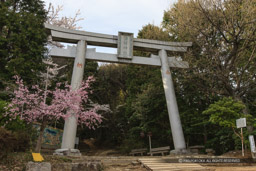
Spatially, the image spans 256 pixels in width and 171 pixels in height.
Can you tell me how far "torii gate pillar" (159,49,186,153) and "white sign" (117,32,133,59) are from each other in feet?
5.84

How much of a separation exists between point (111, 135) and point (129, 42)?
9.37 meters

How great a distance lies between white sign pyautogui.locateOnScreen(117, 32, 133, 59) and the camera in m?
10.6

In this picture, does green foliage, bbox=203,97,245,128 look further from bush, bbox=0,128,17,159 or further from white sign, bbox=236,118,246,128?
bush, bbox=0,128,17,159

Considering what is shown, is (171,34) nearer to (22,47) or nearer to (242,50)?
(242,50)

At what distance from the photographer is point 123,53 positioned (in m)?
10.6

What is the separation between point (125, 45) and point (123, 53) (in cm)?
47

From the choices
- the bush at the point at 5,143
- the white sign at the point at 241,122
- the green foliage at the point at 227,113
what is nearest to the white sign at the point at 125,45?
the green foliage at the point at 227,113

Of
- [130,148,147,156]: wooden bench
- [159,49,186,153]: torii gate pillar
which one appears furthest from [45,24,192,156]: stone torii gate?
[130,148,147,156]: wooden bench

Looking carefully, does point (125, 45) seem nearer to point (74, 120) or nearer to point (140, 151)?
point (74, 120)

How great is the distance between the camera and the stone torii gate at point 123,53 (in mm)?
9768

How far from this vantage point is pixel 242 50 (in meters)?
9.81

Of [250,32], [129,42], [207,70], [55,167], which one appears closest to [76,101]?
[55,167]

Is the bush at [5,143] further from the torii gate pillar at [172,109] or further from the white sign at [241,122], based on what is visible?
the white sign at [241,122]

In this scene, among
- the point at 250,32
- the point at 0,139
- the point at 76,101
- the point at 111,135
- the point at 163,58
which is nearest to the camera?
the point at 0,139
